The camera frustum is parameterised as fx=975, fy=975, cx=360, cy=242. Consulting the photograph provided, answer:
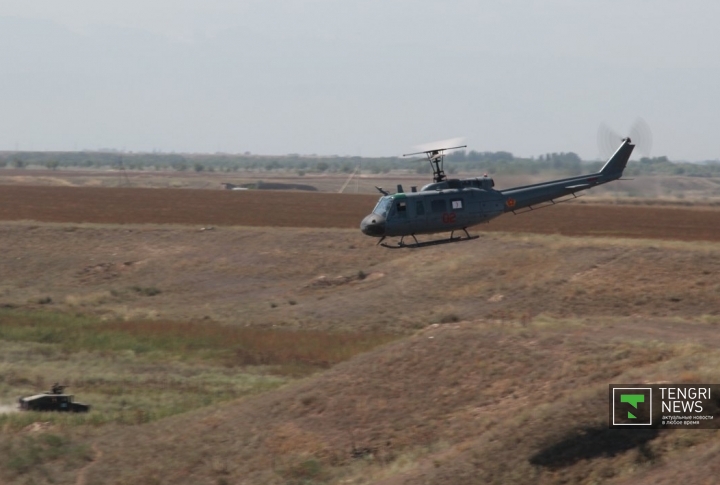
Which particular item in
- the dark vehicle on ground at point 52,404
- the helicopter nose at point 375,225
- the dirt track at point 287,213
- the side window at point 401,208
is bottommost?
the dark vehicle on ground at point 52,404

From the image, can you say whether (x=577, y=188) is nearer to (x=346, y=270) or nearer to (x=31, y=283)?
(x=346, y=270)

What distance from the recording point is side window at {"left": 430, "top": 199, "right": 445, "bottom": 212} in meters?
35.6

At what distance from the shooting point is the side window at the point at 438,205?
35594 millimetres

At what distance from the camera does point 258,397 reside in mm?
31016

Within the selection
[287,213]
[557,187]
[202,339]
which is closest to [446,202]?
[557,187]

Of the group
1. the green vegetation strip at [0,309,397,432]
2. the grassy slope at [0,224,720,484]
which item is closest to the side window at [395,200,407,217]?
the grassy slope at [0,224,720,484]

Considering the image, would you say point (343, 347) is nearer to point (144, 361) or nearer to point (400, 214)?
point (144, 361)

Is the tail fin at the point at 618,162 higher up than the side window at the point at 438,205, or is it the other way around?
the tail fin at the point at 618,162

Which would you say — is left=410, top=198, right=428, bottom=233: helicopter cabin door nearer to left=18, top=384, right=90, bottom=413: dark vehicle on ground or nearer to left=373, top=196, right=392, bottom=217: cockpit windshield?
left=373, top=196, right=392, bottom=217: cockpit windshield

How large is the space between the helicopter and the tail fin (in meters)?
0.51

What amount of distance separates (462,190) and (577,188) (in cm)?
537

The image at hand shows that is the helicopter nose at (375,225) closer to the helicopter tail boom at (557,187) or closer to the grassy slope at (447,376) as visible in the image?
the grassy slope at (447,376)

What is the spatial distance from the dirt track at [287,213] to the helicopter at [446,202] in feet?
98.6

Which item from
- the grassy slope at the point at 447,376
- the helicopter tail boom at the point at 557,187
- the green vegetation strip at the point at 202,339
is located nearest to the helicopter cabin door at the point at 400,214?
the grassy slope at the point at 447,376
